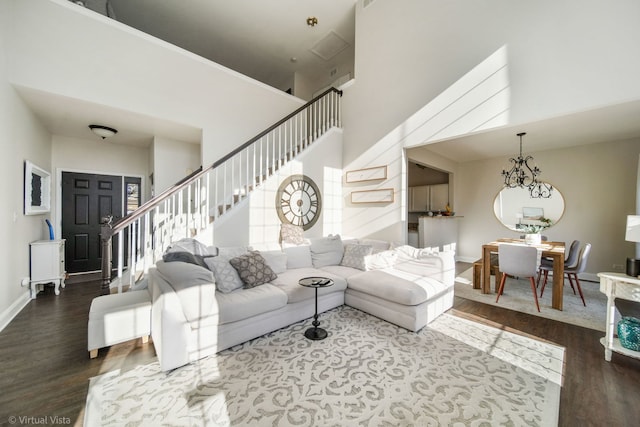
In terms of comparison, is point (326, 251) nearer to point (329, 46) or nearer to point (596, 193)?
point (329, 46)

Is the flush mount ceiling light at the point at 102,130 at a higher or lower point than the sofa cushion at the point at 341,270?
higher

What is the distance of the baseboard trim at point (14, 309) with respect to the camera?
2.72 meters

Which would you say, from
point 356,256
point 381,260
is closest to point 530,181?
point 381,260

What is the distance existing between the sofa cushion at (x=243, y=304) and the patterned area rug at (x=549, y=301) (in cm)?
309

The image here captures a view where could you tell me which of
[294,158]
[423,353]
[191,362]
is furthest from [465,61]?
[191,362]

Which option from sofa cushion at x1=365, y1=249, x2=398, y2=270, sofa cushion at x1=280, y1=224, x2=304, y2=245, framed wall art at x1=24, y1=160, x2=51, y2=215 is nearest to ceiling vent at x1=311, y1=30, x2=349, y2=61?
sofa cushion at x1=280, y1=224, x2=304, y2=245

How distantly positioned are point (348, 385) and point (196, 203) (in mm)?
2913

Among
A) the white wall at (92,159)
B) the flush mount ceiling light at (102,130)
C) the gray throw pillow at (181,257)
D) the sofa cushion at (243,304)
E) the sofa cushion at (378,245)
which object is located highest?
the flush mount ceiling light at (102,130)

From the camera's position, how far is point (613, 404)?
5.63ft

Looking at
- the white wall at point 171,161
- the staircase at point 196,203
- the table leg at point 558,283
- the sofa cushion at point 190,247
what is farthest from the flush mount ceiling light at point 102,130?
the table leg at point 558,283

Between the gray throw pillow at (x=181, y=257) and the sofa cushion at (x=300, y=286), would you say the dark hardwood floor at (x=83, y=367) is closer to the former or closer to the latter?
the gray throw pillow at (x=181, y=257)

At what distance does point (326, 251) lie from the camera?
398cm

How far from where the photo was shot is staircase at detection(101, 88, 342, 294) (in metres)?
2.79

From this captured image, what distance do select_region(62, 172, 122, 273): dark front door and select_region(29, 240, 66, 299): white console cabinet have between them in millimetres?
1286
